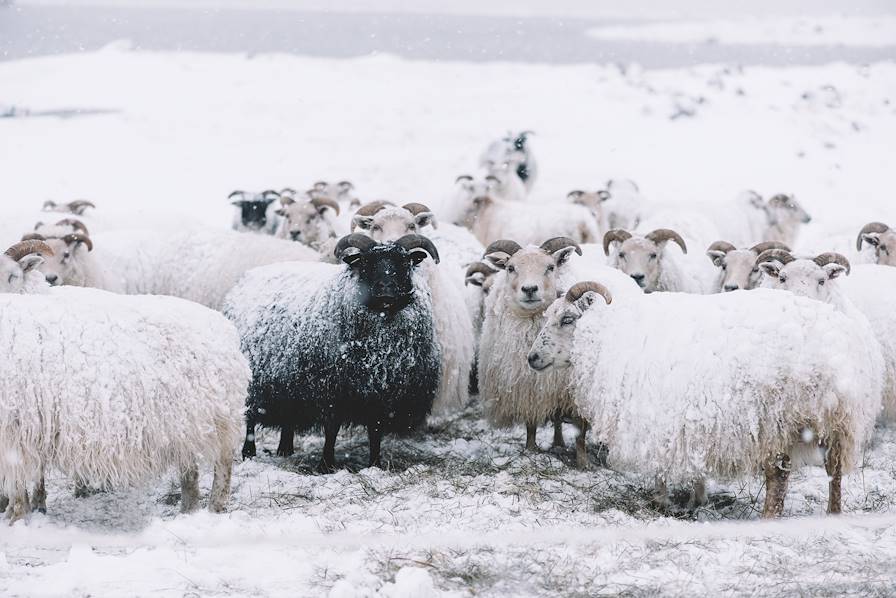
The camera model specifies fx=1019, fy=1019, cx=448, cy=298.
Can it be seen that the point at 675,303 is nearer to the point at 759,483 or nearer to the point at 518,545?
the point at 759,483

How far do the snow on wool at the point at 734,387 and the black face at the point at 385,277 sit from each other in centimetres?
173

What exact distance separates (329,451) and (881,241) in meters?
5.97

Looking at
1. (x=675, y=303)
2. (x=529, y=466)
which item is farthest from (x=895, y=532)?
(x=529, y=466)

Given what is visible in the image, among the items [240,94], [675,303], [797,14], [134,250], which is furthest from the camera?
[797,14]

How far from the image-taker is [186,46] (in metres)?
41.6

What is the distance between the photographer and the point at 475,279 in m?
9.04

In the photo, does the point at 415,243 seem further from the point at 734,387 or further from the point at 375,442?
the point at 734,387

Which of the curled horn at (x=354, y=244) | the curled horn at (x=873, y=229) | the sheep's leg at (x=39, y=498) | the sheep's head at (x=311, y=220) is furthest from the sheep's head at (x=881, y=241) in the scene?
the sheep's leg at (x=39, y=498)

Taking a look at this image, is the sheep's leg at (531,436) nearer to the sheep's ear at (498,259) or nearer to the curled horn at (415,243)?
the sheep's ear at (498,259)

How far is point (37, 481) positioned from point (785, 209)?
39.4 feet

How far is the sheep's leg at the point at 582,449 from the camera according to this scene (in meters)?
7.42

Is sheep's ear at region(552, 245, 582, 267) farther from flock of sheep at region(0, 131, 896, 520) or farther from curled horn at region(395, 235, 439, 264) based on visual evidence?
curled horn at region(395, 235, 439, 264)

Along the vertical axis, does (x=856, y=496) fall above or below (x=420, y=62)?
below

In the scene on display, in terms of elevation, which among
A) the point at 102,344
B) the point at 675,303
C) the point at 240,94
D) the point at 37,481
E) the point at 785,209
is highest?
the point at 240,94
